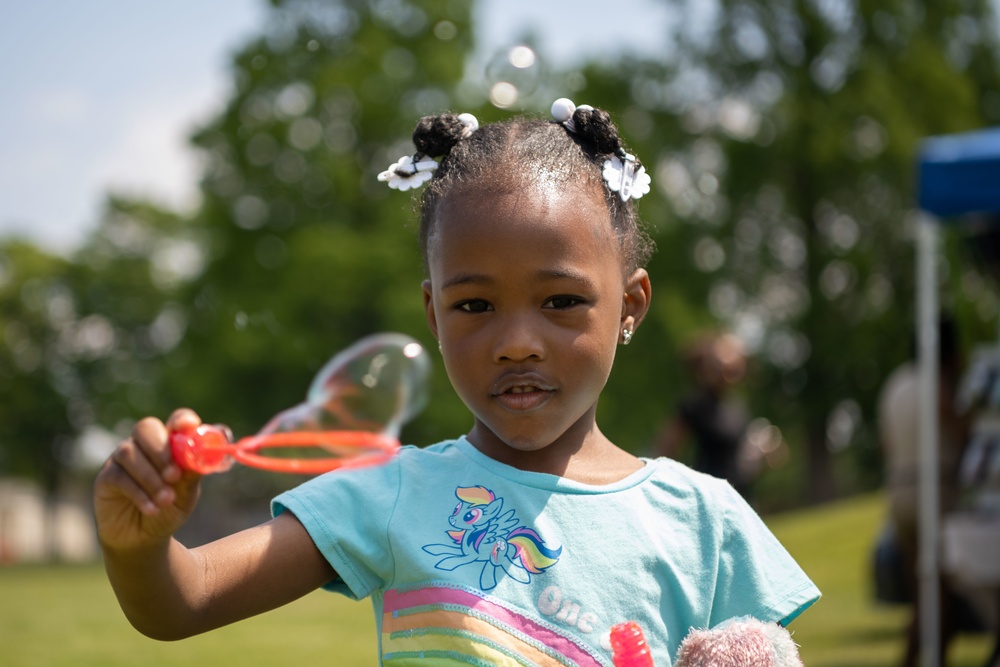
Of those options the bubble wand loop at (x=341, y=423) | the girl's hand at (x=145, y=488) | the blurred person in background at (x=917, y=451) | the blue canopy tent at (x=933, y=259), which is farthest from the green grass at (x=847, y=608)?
→ the girl's hand at (x=145, y=488)

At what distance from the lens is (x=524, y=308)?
1614 millimetres

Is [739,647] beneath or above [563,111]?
beneath

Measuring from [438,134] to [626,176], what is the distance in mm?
305

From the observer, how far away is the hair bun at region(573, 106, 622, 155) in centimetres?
187

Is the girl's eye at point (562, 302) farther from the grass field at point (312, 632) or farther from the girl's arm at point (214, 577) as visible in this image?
the grass field at point (312, 632)

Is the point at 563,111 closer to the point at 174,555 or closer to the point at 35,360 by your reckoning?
the point at 174,555

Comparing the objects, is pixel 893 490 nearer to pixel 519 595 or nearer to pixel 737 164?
pixel 519 595

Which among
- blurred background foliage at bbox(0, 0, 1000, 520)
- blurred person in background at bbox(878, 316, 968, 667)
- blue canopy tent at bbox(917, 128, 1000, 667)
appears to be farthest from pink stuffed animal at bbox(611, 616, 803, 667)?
blurred background foliage at bbox(0, 0, 1000, 520)

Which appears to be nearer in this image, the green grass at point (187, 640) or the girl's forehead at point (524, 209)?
the girl's forehead at point (524, 209)

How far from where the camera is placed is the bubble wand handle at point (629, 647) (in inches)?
60.9

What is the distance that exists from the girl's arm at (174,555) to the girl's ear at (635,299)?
0.61 meters

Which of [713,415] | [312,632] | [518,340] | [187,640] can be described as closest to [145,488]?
[518,340]

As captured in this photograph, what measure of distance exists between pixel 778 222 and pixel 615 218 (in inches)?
835

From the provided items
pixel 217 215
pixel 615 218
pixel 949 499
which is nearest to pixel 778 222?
pixel 217 215
